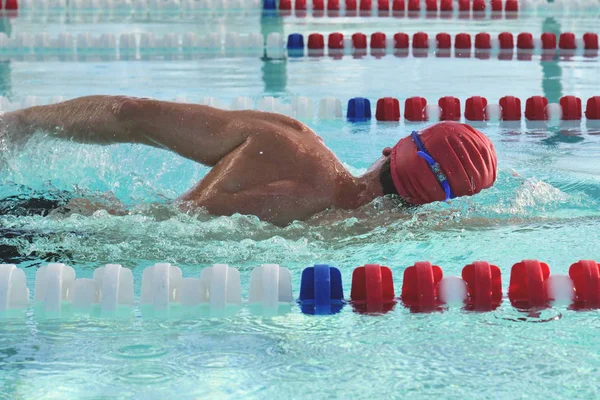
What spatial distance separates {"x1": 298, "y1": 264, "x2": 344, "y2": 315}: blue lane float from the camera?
8.77 feet

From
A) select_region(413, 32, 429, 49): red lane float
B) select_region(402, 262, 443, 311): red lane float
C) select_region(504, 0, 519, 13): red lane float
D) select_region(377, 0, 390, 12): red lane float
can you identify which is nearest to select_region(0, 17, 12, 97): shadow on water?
select_region(413, 32, 429, 49): red lane float

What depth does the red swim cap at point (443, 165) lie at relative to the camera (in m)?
3.10

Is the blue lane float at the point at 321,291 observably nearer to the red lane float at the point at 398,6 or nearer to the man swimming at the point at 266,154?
the man swimming at the point at 266,154

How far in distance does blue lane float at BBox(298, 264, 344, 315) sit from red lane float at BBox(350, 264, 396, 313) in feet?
0.15

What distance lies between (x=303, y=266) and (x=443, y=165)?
22.4 inches

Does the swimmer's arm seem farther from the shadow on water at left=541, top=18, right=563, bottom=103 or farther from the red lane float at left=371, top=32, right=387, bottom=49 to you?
the red lane float at left=371, top=32, right=387, bottom=49

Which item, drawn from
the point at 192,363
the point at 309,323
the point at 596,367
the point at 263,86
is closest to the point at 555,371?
the point at 596,367

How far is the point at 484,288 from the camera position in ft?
8.89

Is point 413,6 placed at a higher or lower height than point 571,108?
higher

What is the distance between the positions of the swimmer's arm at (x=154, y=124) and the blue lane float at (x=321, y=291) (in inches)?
26.1

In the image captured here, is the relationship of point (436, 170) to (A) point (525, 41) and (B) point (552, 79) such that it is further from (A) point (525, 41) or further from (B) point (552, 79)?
(A) point (525, 41)

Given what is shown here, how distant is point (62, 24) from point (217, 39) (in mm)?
1909

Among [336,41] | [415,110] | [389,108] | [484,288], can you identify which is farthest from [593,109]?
[484,288]

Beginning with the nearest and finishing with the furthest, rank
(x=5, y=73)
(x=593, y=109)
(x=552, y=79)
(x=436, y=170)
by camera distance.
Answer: (x=436, y=170) → (x=593, y=109) → (x=552, y=79) → (x=5, y=73)
